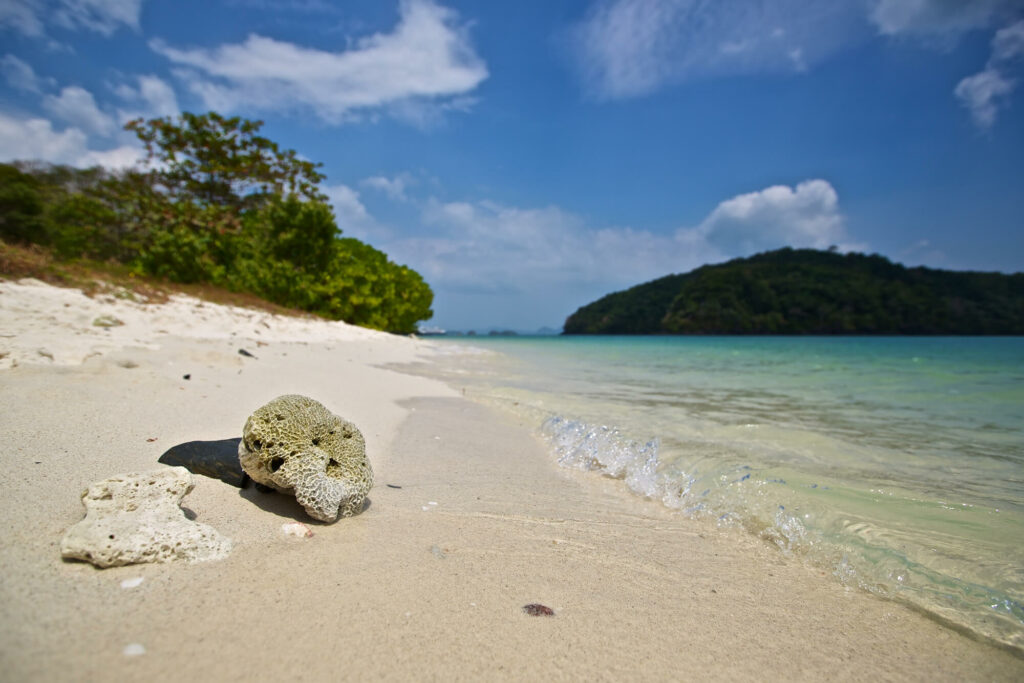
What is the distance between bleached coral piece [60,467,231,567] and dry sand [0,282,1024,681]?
0.06m

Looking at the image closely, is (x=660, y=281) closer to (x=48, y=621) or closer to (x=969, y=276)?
(x=969, y=276)

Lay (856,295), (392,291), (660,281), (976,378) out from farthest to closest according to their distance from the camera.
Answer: (660,281), (856,295), (392,291), (976,378)

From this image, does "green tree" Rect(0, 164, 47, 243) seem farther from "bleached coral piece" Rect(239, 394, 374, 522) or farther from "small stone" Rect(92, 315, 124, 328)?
"bleached coral piece" Rect(239, 394, 374, 522)

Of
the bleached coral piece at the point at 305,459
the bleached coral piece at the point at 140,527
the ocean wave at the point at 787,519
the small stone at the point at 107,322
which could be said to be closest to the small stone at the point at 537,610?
the bleached coral piece at the point at 305,459

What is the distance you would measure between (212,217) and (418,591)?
25137 mm

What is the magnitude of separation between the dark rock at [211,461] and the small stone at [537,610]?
1.69 metres

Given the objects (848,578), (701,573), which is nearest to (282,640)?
(701,573)

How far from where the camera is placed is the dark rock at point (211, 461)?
8.14ft

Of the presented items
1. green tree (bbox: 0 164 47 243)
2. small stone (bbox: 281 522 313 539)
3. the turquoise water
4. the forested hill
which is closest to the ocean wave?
the turquoise water

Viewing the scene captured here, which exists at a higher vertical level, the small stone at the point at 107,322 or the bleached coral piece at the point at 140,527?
the small stone at the point at 107,322

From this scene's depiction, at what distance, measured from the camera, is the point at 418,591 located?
6.00 ft

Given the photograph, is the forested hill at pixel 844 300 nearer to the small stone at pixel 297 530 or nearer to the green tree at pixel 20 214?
the green tree at pixel 20 214

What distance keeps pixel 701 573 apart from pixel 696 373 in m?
11.5

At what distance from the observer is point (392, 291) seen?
32.9m
